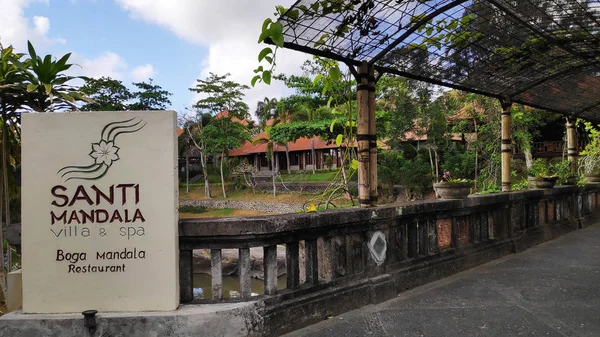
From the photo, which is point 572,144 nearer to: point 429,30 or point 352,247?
point 429,30

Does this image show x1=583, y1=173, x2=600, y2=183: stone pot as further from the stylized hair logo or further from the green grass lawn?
the green grass lawn

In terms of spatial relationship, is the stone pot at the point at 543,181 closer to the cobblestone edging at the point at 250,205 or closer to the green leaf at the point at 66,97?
the green leaf at the point at 66,97

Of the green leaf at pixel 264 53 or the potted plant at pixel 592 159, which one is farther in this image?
the potted plant at pixel 592 159

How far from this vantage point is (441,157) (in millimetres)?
21484

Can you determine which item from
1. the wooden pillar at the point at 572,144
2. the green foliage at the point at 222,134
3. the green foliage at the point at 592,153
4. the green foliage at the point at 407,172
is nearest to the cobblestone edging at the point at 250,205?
the green foliage at the point at 222,134

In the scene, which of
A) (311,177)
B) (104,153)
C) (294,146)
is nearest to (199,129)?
(294,146)

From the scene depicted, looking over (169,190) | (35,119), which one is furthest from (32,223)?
(169,190)

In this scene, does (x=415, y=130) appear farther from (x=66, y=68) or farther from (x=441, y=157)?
(x=66, y=68)

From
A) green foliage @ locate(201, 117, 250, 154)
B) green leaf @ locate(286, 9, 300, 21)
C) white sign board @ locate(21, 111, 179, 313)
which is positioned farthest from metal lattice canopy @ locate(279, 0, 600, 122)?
green foliage @ locate(201, 117, 250, 154)

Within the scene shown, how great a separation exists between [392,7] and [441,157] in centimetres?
1945

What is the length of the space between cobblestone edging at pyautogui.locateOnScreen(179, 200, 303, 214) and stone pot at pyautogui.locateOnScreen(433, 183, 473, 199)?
65.1 feet

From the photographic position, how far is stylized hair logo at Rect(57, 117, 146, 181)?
256 centimetres

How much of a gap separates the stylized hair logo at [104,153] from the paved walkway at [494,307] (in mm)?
1763

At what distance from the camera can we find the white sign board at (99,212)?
254 centimetres
